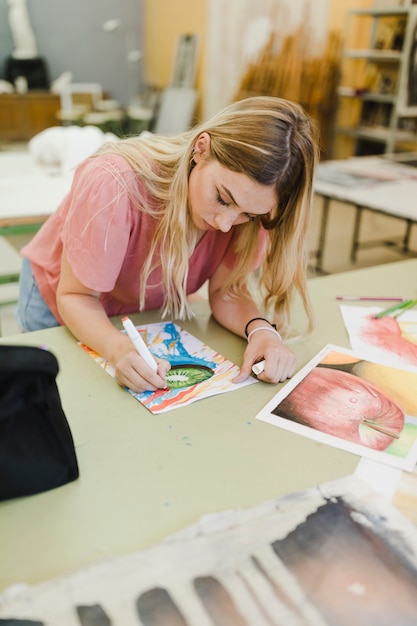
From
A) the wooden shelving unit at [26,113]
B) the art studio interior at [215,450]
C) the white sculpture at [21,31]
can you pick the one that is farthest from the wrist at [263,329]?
the white sculpture at [21,31]

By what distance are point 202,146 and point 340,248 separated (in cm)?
307

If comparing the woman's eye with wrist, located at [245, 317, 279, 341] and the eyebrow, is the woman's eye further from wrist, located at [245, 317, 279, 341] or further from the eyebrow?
wrist, located at [245, 317, 279, 341]

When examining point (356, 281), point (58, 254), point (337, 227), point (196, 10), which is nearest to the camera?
point (58, 254)

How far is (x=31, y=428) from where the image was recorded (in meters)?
0.63

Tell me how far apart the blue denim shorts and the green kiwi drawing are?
44 cm

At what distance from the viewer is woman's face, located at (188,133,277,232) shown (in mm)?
914

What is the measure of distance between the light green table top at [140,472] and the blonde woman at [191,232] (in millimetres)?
68

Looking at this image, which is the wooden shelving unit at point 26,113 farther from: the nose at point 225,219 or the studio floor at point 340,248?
the nose at point 225,219

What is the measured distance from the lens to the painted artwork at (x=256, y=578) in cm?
55

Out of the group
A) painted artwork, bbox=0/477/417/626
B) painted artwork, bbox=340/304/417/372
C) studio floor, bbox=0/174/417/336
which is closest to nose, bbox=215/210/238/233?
painted artwork, bbox=340/304/417/372

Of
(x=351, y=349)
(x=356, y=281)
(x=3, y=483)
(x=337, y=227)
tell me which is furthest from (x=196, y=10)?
(x=3, y=483)

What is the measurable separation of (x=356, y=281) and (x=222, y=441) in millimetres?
790

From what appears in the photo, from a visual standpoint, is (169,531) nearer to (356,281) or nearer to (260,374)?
(260,374)

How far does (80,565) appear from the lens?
0.59 m
